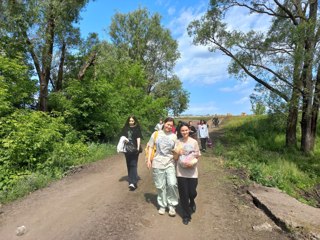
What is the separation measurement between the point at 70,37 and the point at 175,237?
18397 mm

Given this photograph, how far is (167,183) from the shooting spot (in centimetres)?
633

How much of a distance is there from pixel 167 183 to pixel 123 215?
45.3 inches

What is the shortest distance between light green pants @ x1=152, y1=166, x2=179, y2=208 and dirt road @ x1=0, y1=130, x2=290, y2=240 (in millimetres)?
388

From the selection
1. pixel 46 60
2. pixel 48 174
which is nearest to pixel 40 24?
pixel 46 60

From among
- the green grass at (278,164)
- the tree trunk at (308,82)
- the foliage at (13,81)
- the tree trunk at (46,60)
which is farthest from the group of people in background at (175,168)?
the tree trunk at (46,60)

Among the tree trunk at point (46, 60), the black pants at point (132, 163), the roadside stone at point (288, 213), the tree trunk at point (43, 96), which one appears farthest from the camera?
the tree trunk at point (43, 96)

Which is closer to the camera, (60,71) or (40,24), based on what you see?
(40,24)

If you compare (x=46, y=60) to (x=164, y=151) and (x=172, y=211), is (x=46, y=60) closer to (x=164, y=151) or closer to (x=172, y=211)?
(x=164, y=151)

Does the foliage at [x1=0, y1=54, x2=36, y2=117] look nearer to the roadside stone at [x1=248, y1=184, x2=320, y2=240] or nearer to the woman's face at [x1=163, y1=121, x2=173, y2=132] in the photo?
the woman's face at [x1=163, y1=121, x2=173, y2=132]

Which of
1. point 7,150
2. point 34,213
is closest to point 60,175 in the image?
point 7,150

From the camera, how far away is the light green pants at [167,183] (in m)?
6.25

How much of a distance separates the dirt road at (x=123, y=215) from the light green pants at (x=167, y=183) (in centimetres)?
39

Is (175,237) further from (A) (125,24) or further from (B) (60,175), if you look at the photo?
(A) (125,24)

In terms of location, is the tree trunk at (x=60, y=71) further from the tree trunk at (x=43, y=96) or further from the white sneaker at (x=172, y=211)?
the white sneaker at (x=172, y=211)
